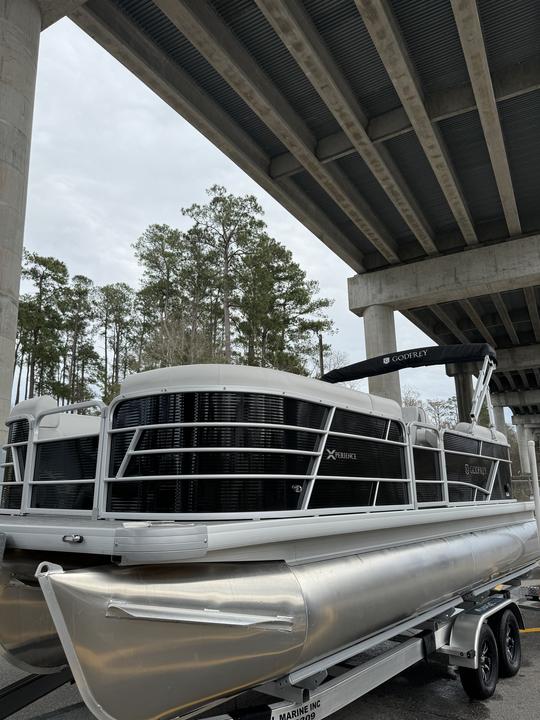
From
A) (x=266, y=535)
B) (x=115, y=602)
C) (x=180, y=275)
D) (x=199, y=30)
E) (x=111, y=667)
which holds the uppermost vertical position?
(x=180, y=275)

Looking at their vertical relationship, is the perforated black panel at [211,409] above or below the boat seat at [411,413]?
below

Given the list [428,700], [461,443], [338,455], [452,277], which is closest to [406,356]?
[461,443]

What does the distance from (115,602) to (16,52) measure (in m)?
8.16

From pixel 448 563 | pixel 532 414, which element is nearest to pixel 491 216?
pixel 448 563

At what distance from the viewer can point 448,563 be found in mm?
4211

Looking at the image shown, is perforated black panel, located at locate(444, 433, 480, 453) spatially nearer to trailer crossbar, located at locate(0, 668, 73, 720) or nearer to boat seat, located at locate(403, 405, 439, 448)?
boat seat, located at locate(403, 405, 439, 448)

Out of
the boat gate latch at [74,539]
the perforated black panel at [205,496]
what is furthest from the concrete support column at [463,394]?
the boat gate latch at [74,539]

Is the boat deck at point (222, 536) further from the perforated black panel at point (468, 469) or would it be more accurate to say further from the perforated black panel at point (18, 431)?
the perforated black panel at point (468, 469)

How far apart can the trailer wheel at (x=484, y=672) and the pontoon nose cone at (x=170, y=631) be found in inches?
86.0

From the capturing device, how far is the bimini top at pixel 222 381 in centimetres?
315

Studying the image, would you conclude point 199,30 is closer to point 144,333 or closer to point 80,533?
point 80,533

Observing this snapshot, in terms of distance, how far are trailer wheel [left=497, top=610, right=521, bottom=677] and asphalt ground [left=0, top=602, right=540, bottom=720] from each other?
8cm

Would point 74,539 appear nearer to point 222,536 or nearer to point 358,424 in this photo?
point 222,536

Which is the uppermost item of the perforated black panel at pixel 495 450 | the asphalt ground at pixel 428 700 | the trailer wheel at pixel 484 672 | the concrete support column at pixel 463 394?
the concrete support column at pixel 463 394
